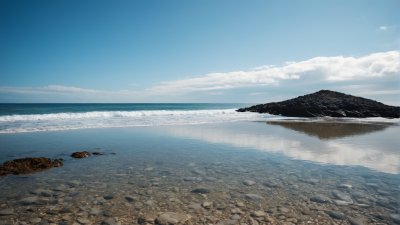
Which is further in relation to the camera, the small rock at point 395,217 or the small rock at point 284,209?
the small rock at point 284,209

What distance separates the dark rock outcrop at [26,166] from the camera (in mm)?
4629

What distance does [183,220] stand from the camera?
2717mm

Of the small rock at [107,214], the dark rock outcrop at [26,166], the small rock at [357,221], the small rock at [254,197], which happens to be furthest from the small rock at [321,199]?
the dark rock outcrop at [26,166]

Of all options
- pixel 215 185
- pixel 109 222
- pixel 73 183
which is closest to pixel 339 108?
pixel 215 185

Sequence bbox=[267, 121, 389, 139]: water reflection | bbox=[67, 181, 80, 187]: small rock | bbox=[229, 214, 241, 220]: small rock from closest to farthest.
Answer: bbox=[229, 214, 241, 220]: small rock
bbox=[67, 181, 80, 187]: small rock
bbox=[267, 121, 389, 139]: water reflection

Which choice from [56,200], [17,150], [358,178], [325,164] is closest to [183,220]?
[56,200]

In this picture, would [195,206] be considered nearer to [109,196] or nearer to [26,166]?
[109,196]

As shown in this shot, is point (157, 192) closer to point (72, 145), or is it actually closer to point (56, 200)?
point (56, 200)

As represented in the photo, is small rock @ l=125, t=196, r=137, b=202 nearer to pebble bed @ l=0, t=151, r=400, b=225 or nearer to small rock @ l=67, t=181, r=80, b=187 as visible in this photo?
pebble bed @ l=0, t=151, r=400, b=225

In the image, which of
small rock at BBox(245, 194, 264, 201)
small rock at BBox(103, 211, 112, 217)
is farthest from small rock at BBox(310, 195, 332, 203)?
small rock at BBox(103, 211, 112, 217)

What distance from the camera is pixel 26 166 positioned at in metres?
4.86

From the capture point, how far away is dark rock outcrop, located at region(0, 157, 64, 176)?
15.2 feet

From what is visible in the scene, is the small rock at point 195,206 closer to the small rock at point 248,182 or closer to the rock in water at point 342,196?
the small rock at point 248,182

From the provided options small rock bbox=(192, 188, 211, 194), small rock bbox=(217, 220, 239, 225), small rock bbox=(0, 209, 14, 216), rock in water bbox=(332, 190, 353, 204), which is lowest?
small rock bbox=(0, 209, 14, 216)
